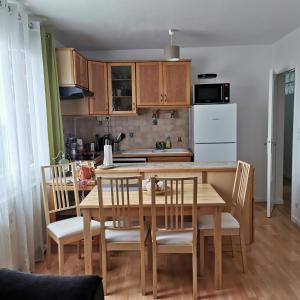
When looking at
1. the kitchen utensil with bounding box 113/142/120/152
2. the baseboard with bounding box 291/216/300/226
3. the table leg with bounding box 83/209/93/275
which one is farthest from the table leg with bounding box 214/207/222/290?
the kitchen utensil with bounding box 113/142/120/152

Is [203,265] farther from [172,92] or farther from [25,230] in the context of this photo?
[172,92]

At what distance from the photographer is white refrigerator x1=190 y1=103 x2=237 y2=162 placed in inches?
170

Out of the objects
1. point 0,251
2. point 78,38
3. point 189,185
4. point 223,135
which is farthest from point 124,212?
point 78,38

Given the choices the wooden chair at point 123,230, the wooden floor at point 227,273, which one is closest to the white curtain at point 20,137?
the wooden floor at point 227,273

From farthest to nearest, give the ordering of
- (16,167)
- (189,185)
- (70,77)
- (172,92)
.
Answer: (172,92) → (70,77) → (189,185) → (16,167)

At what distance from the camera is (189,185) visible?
2.93 meters

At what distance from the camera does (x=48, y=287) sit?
1.38 m

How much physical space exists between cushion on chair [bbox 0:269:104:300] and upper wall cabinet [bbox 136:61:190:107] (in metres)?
3.40

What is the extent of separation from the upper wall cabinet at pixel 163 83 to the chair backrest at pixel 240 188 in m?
1.91

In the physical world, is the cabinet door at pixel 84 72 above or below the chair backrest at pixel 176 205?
above

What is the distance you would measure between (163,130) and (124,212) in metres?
2.82

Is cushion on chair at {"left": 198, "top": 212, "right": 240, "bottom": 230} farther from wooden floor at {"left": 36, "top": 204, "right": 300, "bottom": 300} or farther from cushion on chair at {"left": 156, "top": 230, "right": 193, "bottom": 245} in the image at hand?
wooden floor at {"left": 36, "top": 204, "right": 300, "bottom": 300}

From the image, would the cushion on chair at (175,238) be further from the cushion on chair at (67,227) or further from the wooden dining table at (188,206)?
the cushion on chair at (67,227)

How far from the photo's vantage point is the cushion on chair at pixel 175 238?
2.35 m
